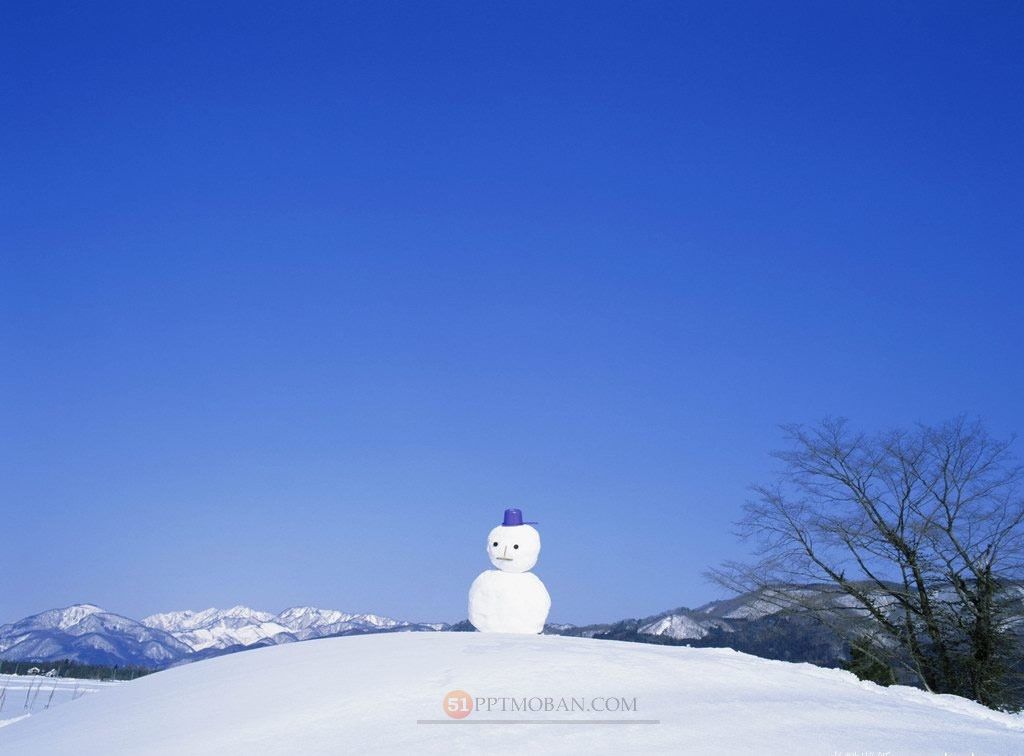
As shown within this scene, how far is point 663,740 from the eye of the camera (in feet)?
14.9

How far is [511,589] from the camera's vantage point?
373 inches

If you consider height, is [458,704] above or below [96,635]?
below

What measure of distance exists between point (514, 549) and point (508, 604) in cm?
69

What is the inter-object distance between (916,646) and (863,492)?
2596mm

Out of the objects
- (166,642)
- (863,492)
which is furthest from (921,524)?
(166,642)

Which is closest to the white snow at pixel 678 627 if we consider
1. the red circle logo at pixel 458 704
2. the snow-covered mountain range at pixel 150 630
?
the red circle logo at pixel 458 704

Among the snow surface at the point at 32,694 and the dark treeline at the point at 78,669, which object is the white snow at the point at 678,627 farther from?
the dark treeline at the point at 78,669

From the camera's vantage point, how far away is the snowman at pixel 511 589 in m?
9.40

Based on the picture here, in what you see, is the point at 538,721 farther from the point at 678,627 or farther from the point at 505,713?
the point at 678,627

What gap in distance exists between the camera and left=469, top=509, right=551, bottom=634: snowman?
30.8 ft

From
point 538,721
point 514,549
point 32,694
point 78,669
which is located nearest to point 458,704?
point 538,721

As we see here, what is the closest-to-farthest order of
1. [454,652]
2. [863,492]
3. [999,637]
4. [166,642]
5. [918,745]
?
[918,745] < [454,652] < [999,637] < [863,492] < [166,642]

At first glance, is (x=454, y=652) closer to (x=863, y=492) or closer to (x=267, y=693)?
(x=267, y=693)

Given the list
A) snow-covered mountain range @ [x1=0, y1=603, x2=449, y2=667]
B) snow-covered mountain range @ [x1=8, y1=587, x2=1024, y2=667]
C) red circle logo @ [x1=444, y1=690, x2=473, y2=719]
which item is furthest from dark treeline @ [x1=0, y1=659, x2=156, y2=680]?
snow-covered mountain range @ [x1=0, y1=603, x2=449, y2=667]
